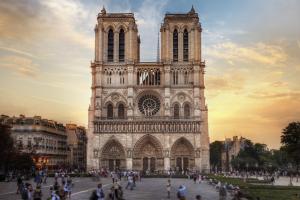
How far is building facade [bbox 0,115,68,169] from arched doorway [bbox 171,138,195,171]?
82.0 feet

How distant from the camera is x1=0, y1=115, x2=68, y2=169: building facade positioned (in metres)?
95.5

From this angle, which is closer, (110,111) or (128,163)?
(128,163)

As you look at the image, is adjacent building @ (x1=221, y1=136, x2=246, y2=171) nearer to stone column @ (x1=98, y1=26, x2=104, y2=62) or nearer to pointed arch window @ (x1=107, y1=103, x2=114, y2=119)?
pointed arch window @ (x1=107, y1=103, x2=114, y2=119)

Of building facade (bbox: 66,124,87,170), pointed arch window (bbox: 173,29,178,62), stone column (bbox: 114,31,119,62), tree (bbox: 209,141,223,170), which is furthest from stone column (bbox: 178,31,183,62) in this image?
tree (bbox: 209,141,223,170)

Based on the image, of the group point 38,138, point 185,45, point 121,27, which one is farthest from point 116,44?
point 38,138

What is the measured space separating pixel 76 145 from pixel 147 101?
38952 mm

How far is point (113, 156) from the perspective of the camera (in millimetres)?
93000

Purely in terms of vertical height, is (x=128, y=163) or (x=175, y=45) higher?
(x=175, y=45)

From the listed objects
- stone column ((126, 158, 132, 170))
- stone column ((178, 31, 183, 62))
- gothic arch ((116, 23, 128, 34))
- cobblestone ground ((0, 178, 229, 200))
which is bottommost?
cobblestone ground ((0, 178, 229, 200))

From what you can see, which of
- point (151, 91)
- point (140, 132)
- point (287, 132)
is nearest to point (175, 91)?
point (151, 91)

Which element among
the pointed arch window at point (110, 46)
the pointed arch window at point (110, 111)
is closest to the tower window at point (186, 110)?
the pointed arch window at point (110, 111)

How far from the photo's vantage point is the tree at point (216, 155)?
5404 inches

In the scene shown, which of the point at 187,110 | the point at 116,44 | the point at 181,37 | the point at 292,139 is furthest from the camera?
the point at 116,44

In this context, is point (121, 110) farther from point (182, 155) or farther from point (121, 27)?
point (121, 27)
